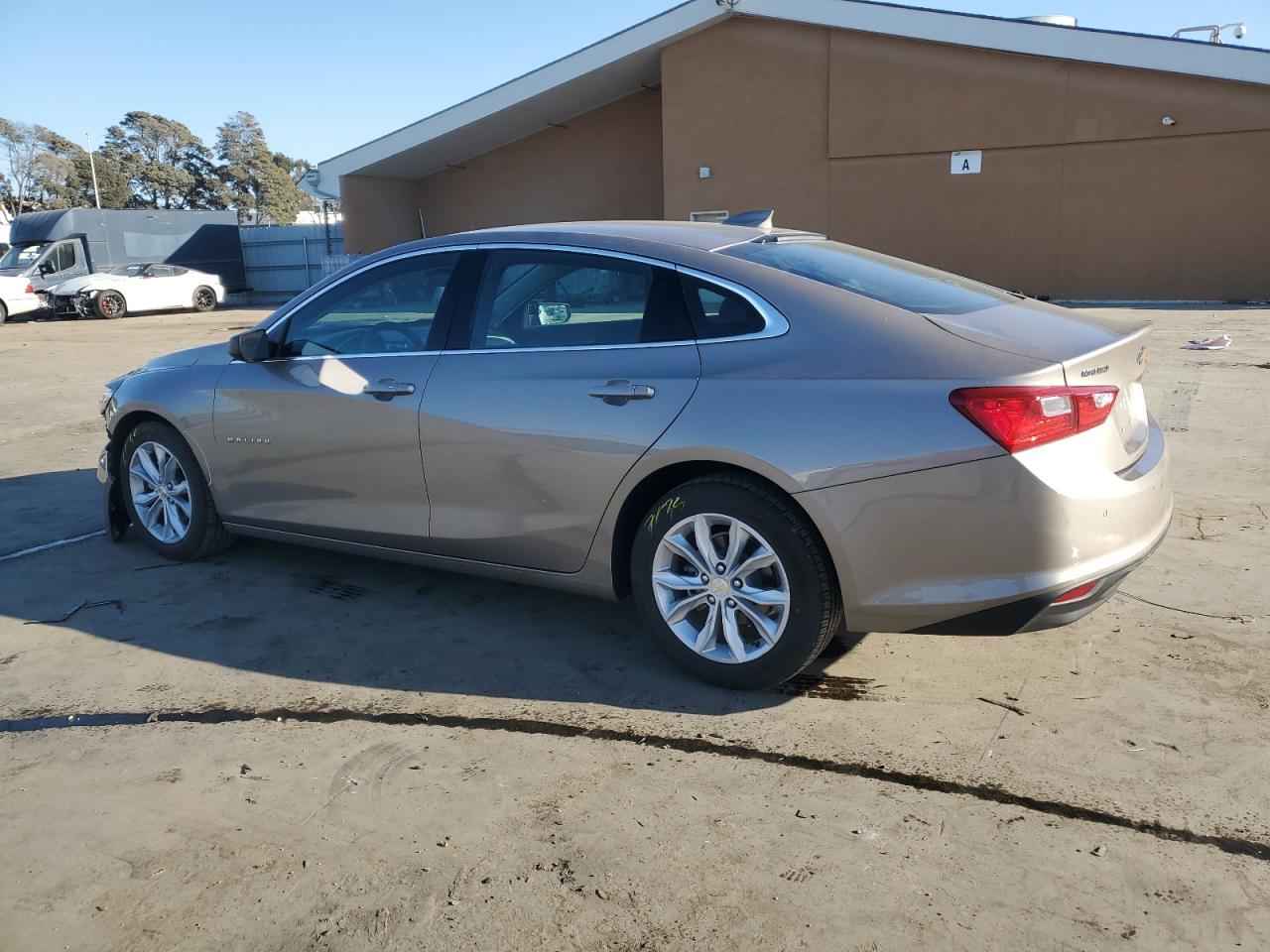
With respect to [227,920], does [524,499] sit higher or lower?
higher

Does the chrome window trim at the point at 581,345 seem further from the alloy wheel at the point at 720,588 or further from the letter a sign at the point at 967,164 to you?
the letter a sign at the point at 967,164

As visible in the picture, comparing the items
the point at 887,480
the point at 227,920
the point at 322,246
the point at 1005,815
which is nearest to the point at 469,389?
the point at 887,480

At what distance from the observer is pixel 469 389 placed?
4020mm

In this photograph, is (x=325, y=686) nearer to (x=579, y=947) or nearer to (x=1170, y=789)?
(x=579, y=947)

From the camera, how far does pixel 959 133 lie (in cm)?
1962

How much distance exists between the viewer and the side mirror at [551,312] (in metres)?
4.00

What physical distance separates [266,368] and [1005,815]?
366 centimetres

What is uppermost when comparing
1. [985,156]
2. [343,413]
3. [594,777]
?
[985,156]

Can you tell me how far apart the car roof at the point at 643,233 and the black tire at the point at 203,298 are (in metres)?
27.4

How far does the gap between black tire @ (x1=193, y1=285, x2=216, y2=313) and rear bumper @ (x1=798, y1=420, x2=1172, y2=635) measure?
29.2 meters

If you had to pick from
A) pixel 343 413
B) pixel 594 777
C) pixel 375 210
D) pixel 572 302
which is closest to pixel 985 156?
pixel 375 210

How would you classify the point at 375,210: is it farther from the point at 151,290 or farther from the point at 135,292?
the point at 135,292

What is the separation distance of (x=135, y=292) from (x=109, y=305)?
908 mm

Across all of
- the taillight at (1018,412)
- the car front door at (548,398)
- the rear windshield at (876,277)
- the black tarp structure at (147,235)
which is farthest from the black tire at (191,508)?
the black tarp structure at (147,235)
